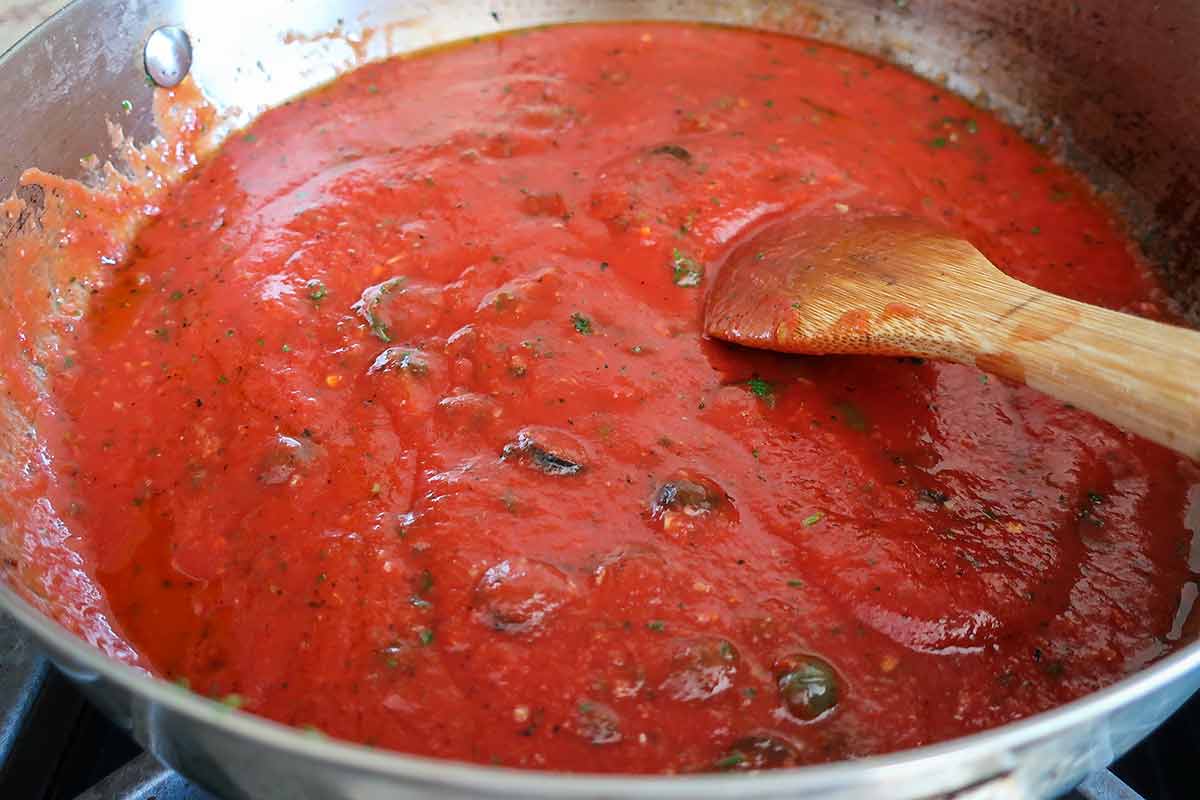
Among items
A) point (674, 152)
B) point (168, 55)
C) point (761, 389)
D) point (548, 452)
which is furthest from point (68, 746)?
point (674, 152)

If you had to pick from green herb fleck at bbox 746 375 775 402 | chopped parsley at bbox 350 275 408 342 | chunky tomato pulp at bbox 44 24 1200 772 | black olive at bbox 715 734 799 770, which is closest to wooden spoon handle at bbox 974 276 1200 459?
chunky tomato pulp at bbox 44 24 1200 772

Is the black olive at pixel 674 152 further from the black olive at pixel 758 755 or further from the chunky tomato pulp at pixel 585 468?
the black olive at pixel 758 755

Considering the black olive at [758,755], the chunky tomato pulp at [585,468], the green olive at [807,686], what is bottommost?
the black olive at [758,755]

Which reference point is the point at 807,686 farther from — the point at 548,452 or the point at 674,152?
the point at 674,152

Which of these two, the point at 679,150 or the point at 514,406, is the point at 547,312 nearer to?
the point at 514,406

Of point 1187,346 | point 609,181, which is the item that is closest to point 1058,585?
point 1187,346

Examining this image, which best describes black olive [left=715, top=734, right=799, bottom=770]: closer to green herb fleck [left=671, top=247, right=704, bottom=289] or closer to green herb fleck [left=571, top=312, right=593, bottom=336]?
green herb fleck [left=571, top=312, right=593, bottom=336]

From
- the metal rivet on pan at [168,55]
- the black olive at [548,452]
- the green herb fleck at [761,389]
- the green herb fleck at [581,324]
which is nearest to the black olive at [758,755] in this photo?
the black olive at [548,452]
